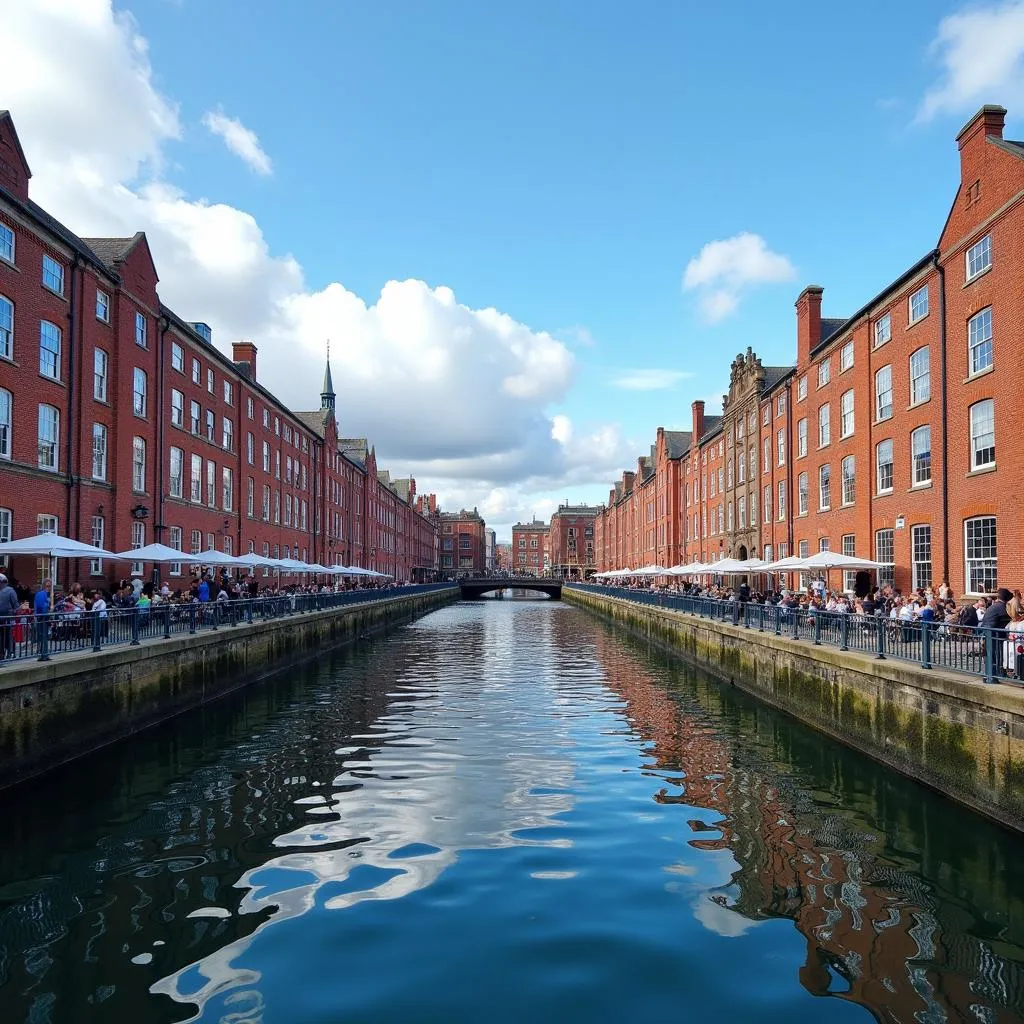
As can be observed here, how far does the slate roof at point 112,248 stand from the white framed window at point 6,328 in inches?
257

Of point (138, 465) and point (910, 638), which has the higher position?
point (138, 465)

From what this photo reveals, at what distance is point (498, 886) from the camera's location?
27.6 ft

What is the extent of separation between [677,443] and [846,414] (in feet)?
131

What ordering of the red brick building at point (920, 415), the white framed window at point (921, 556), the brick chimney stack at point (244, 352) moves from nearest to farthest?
the red brick building at point (920, 415)
the white framed window at point (921, 556)
the brick chimney stack at point (244, 352)

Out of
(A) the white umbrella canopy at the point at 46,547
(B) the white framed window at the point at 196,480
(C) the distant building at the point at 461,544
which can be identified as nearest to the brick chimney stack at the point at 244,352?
(B) the white framed window at the point at 196,480

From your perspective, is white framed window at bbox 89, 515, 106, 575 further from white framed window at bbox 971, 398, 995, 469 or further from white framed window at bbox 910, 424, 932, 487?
white framed window at bbox 971, 398, 995, 469

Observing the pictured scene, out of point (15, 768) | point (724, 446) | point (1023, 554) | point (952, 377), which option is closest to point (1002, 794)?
point (1023, 554)

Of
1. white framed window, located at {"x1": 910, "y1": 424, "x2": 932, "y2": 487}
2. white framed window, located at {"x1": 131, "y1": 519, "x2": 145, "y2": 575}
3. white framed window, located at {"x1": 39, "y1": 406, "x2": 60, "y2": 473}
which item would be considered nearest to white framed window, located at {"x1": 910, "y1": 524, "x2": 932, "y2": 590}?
white framed window, located at {"x1": 910, "y1": 424, "x2": 932, "y2": 487}

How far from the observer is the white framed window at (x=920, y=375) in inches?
1023

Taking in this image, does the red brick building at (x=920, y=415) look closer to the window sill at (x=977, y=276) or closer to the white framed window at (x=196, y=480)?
the window sill at (x=977, y=276)

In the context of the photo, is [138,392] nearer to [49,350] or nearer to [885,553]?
[49,350]

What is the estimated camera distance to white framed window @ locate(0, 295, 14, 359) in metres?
22.5

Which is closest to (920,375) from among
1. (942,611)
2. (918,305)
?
(918,305)

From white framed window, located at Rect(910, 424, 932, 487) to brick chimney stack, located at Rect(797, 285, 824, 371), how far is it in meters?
12.0
